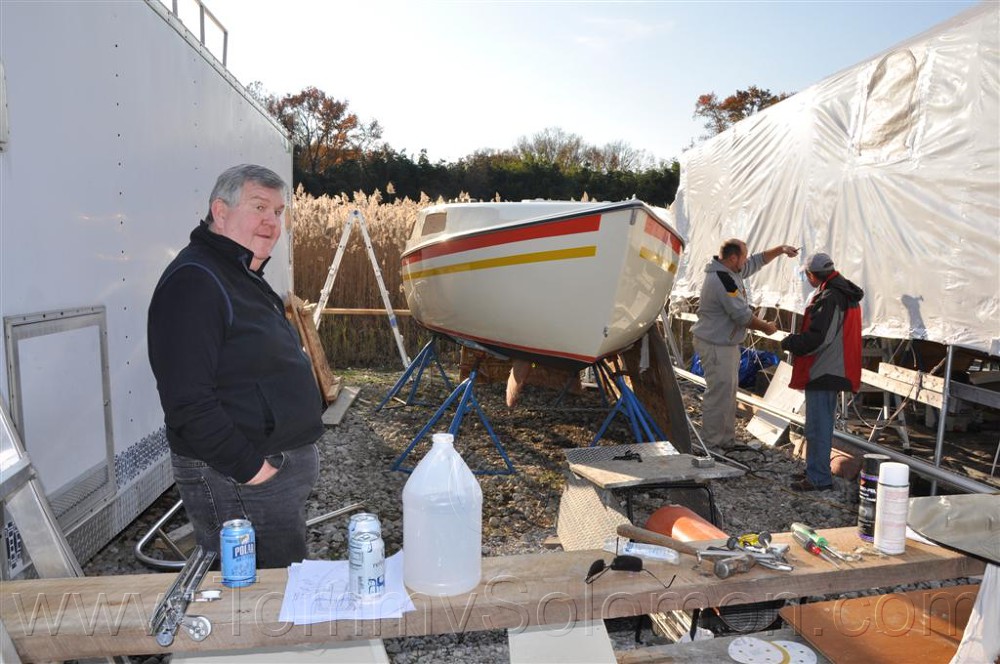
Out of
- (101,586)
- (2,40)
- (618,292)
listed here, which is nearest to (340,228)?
(618,292)

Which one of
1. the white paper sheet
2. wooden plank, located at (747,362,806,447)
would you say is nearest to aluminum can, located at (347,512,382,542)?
the white paper sheet

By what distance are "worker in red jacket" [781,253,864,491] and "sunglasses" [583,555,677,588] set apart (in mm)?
4209

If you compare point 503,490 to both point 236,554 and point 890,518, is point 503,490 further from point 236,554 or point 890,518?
point 236,554

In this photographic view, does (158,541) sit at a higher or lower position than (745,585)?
lower

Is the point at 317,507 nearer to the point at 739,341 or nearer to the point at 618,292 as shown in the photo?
the point at 618,292

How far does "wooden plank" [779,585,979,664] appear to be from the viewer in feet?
6.21

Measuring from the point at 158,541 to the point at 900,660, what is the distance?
3999 mm

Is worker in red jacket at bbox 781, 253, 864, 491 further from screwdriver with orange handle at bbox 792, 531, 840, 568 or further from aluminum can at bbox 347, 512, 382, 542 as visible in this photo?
aluminum can at bbox 347, 512, 382, 542

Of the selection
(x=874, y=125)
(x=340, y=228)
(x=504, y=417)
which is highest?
(x=874, y=125)

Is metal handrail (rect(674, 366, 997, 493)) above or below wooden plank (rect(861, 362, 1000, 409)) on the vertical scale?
below

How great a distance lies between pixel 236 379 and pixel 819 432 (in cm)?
493

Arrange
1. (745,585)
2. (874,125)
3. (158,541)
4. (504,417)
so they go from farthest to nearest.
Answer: (504,417) → (874,125) → (158,541) → (745,585)

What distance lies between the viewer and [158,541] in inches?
165

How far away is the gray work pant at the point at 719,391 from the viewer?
252 inches
